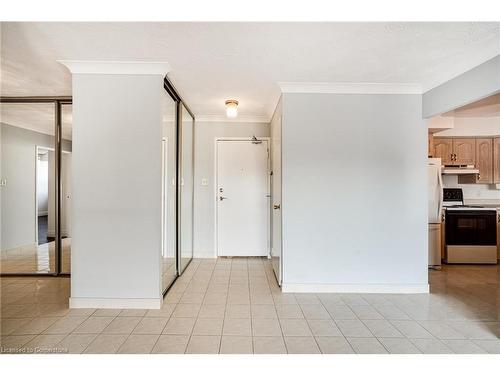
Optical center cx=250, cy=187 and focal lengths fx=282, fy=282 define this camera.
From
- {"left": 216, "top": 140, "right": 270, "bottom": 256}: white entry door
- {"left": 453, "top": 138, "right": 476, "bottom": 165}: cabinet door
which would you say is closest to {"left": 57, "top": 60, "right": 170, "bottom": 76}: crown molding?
{"left": 216, "top": 140, "right": 270, "bottom": 256}: white entry door

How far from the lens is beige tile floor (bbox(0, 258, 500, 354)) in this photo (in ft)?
6.60

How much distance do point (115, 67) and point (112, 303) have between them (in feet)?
7.07

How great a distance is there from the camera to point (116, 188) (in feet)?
8.53

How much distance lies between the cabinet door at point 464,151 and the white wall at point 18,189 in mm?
6061

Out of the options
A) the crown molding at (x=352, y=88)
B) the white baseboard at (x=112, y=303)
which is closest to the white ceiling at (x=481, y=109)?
the crown molding at (x=352, y=88)

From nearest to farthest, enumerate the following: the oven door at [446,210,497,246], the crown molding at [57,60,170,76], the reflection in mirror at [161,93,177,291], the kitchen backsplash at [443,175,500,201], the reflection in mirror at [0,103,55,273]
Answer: the crown molding at [57,60,170,76]
the reflection in mirror at [161,93,177,291]
the reflection in mirror at [0,103,55,273]
the oven door at [446,210,497,246]
the kitchen backsplash at [443,175,500,201]

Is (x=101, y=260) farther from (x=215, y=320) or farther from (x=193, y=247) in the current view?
(x=193, y=247)

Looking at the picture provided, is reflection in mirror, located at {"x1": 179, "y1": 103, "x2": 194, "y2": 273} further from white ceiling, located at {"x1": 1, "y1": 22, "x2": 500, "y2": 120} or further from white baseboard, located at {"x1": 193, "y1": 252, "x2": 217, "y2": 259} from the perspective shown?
white ceiling, located at {"x1": 1, "y1": 22, "x2": 500, "y2": 120}

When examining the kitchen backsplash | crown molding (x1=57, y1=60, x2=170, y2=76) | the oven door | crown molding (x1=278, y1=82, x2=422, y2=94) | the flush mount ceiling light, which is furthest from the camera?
the kitchen backsplash

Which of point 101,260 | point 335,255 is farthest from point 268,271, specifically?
point 101,260

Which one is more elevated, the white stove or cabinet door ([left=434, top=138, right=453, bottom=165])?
cabinet door ([left=434, top=138, right=453, bottom=165])

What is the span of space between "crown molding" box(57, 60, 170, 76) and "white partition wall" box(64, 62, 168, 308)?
1cm

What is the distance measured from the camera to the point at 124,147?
8.54 feet
